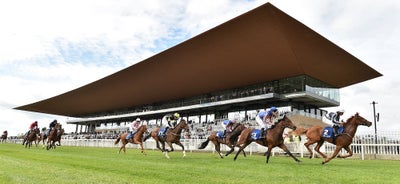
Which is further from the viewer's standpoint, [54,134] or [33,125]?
[33,125]

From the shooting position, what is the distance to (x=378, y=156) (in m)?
16.0

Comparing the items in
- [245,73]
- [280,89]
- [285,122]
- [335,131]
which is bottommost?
[335,131]

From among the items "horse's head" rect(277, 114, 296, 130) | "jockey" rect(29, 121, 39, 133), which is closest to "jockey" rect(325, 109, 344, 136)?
"horse's head" rect(277, 114, 296, 130)

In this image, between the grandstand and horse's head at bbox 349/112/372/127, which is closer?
horse's head at bbox 349/112/372/127

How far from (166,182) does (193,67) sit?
104ft

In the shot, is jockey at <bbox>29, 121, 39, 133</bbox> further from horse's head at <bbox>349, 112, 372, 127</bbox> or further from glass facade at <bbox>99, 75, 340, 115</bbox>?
horse's head at <bbox>349, 112, 372, 127</bbox>

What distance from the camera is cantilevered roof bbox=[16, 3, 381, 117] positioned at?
26906mm

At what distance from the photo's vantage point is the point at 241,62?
33.0m

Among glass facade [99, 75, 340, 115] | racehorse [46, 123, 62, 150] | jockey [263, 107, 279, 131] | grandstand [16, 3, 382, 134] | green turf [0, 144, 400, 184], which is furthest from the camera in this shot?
glass facade [99, 75, 340, 115]

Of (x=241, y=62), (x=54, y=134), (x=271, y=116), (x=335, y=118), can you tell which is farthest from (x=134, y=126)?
(x=241, y=62)

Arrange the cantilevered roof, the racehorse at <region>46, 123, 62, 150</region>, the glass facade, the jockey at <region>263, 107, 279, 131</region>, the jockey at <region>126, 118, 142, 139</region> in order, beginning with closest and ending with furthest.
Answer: the jockey at <region>263, 107, 279, 131</region> < the jockey at <region>126, 118, 142, 139</region> < the racehorse at <region>46, 123, 62, 150</region> < the cantilevered roof < the glass facade

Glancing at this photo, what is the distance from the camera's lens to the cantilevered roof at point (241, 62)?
26.9m

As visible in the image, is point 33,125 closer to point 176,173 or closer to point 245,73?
point 245,73

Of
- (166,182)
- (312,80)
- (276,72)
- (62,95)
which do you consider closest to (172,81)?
(276,72)
